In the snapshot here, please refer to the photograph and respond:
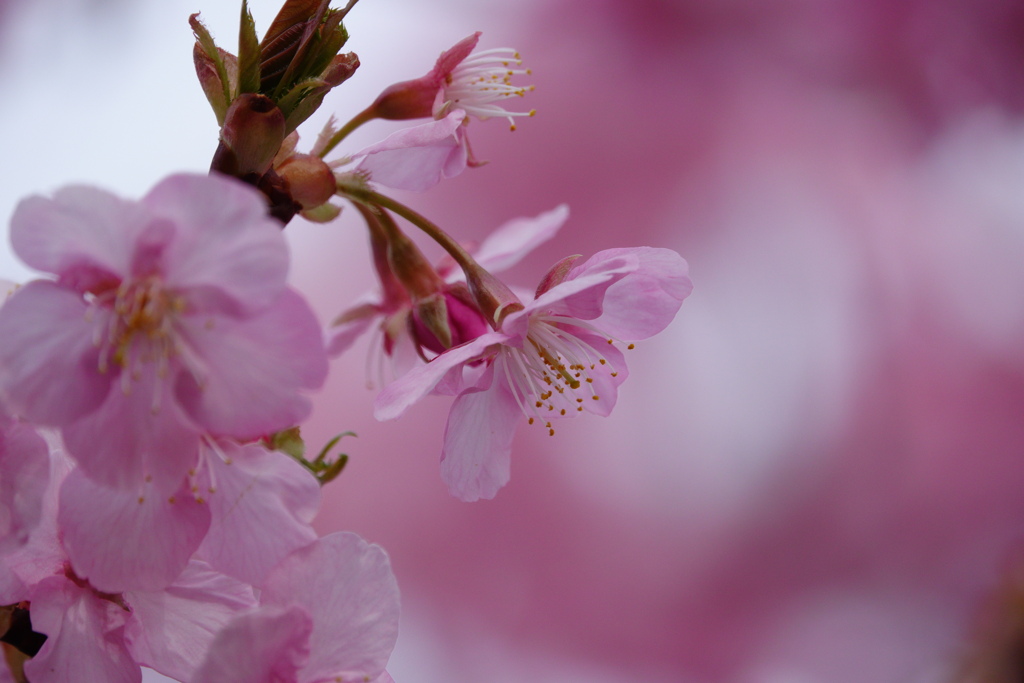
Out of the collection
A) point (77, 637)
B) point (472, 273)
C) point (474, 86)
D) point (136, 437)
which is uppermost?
point (474, 86)

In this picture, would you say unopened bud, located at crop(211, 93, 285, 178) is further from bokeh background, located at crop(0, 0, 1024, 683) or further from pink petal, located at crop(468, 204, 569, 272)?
bokeh background, located at crop(0, 0, 1024, 683)

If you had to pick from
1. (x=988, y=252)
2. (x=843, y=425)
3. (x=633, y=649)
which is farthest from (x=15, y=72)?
(x=988, y=252)

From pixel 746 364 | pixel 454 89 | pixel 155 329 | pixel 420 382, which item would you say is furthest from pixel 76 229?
pixel 746 364

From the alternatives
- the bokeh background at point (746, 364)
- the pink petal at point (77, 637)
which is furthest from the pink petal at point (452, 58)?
the bokeh background at point (746, 364)

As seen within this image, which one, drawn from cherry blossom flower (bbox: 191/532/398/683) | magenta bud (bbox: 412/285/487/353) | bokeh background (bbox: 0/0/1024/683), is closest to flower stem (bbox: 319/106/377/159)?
magenta bud (bbox: 412/285/487/353)

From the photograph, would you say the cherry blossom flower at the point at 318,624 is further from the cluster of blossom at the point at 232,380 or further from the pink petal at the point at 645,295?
the pink petal at the point at 645,295

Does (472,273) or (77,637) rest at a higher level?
(472,273)

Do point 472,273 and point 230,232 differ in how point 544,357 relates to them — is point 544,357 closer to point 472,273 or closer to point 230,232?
point 472,273
